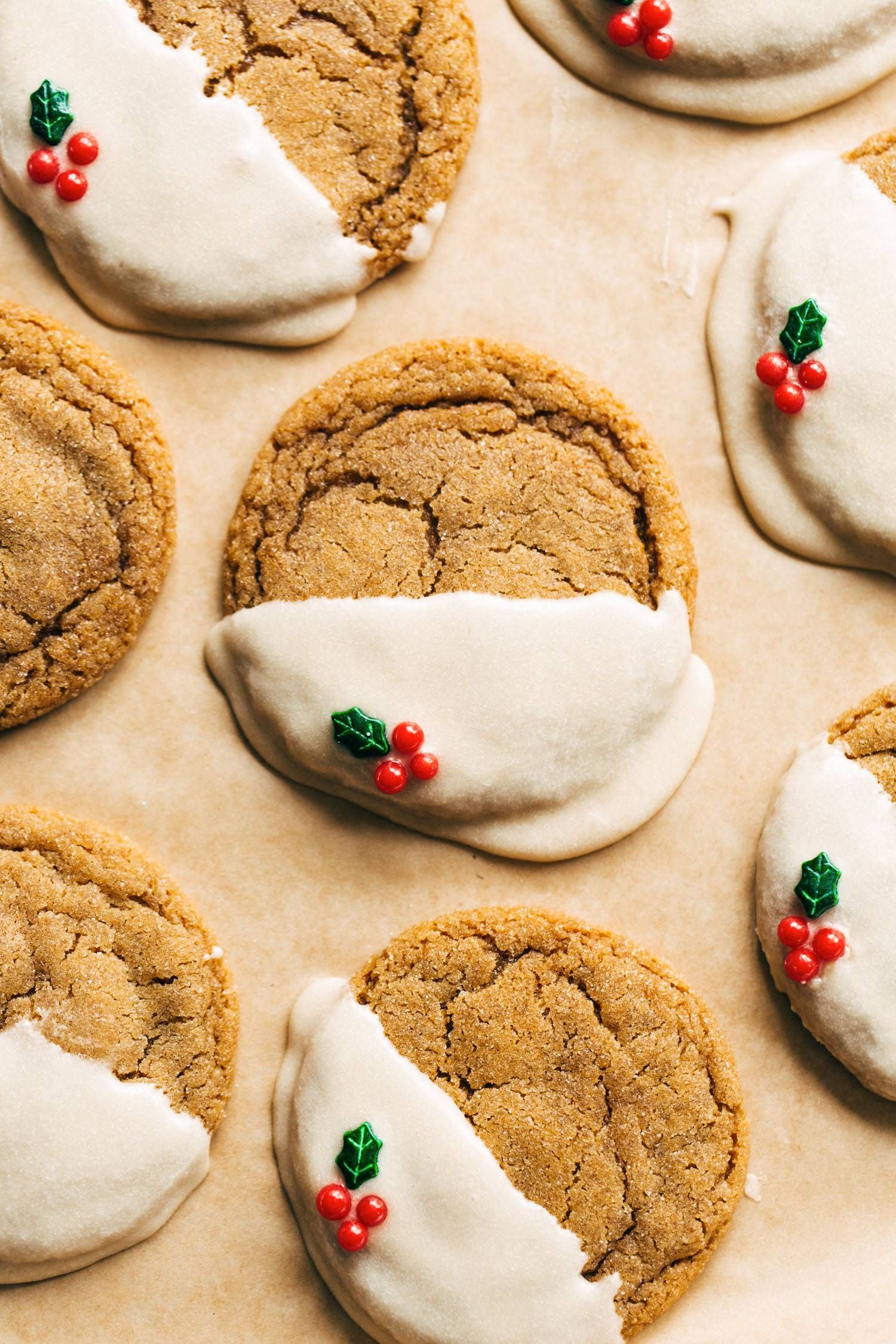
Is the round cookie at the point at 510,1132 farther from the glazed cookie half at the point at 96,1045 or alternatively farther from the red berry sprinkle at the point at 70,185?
the red berry sprinkle at the point at 70,185

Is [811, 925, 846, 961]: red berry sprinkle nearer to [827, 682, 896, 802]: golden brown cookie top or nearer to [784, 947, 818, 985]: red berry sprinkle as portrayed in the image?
[784, 947, 818, 985]: red berry sprinkle

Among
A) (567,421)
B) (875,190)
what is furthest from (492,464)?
(875,190)

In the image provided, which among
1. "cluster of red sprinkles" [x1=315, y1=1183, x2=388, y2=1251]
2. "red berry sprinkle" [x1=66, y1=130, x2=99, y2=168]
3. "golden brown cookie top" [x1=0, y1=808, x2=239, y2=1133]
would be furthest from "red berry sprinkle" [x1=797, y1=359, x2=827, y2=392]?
"cluster of red sprinkles" [x1=315, y1=1183, x2=388, y2=1251]

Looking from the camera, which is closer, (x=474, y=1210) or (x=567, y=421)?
(x=474, y=1210)

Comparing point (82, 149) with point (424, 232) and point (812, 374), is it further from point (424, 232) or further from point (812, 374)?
point (812, 374)

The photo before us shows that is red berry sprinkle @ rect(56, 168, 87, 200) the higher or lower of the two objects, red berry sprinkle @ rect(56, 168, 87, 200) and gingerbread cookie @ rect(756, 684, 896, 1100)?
the higher

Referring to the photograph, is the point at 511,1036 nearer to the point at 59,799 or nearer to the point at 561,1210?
the point at 561,1210

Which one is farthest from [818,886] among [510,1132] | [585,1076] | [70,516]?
[70,516]
